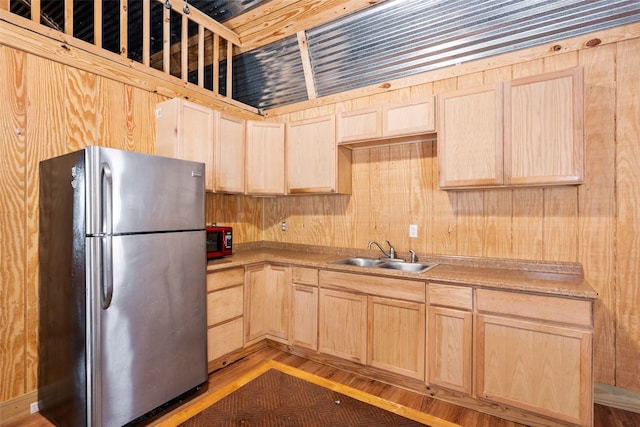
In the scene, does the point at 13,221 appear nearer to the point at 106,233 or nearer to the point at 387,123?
the point at 106,233

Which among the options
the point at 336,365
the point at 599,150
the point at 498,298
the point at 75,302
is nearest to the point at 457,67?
the point at 599,150

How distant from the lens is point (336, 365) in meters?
2.78

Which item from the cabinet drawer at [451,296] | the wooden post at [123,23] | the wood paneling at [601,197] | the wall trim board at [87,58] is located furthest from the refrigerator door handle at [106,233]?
the wood paneling at [601,197]

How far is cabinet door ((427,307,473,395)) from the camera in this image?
7.14ft

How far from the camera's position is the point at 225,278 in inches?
109

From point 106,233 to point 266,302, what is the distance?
5.47 ft

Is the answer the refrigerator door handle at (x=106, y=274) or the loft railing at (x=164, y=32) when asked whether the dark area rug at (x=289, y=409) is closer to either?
the refrigerator door handle at (x=106, y=274)

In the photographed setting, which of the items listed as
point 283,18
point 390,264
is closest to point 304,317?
point 390,264

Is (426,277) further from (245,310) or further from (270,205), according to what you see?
(270,205)

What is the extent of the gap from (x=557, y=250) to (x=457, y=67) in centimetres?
166

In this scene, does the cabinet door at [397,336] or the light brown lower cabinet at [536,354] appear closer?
the light brown lower cabinet at [536,354]

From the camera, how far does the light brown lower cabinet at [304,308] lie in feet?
9.45

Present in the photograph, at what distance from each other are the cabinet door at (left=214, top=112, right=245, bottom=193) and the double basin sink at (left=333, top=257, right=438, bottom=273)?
4.20 ft

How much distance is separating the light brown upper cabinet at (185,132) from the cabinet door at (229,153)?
0.07m
